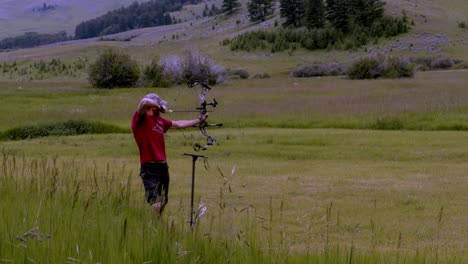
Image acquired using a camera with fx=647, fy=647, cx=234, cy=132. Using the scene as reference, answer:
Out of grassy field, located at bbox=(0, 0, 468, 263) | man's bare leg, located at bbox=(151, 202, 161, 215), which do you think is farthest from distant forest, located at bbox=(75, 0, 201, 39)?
man's bare leg, located at bbox=(151, 202, 161, 215)

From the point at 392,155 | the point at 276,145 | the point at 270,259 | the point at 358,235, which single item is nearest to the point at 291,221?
the point at 358,235

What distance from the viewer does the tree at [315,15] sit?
80562 mm

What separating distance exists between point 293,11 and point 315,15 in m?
6.71

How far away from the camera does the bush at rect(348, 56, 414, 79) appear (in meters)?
48.3

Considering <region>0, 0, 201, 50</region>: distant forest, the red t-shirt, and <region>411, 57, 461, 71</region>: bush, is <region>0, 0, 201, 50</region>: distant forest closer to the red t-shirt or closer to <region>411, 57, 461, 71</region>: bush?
<region>411, 57, 461, 71</region>: bush

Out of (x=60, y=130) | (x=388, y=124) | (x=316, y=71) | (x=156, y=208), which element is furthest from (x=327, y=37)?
(x=156, y=208)

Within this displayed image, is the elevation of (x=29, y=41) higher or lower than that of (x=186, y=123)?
higher

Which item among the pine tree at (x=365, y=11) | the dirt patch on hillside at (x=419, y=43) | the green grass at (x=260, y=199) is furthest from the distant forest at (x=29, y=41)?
the green grass at (x=260, y=199)

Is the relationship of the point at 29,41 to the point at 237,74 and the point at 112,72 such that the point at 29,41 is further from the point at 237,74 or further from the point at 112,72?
the point at 112,72

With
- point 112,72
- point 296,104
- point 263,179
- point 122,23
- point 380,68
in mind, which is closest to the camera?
point 263,179

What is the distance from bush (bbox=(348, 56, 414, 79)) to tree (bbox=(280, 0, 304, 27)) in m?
37.1

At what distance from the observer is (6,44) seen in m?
184

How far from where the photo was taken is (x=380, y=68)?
49688 mm

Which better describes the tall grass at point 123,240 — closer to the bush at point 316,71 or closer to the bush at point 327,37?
the bush at point 316,71
